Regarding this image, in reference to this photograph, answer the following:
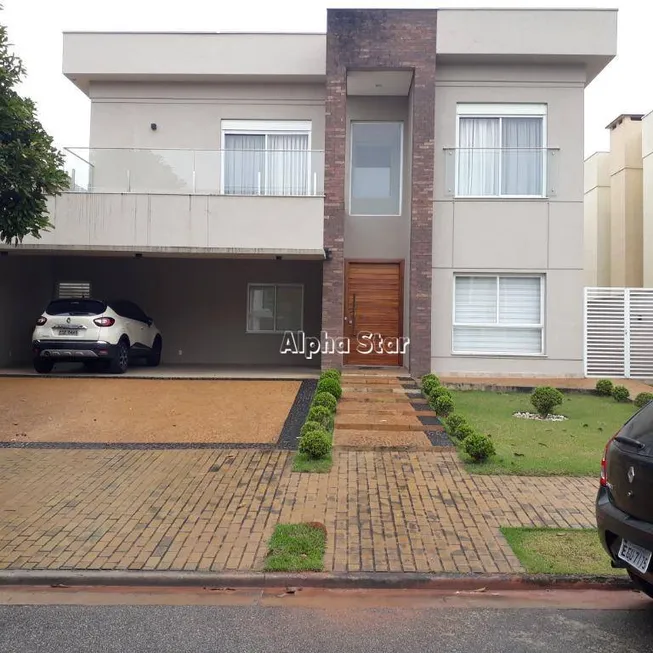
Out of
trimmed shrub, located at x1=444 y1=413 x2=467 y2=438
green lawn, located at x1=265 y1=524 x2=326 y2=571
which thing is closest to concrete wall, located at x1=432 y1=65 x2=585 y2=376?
trimmed shrub, located at x1=444 y1=413 x2=467 y2=438

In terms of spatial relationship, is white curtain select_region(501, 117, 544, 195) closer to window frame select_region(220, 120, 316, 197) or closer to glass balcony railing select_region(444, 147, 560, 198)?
glass balcony railing select_region(444, 147, 560, 198)

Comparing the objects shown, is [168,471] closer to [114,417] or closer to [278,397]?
[114,417]

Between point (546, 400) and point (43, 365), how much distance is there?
9.83 metres

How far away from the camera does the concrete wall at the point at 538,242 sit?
13.1 m

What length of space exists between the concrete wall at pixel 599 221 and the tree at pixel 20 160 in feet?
61.8

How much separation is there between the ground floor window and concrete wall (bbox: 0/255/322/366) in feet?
13.2

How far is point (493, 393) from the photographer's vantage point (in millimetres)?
11812

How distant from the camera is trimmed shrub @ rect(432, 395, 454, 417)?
9113 mm

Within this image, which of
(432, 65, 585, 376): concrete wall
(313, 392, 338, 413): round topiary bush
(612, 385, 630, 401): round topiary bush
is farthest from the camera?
(432, 65, 585, 376): concrete wall

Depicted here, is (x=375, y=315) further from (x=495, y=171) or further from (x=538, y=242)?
(x=495, y=171)

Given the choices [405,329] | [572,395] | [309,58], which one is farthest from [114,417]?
[309,58]

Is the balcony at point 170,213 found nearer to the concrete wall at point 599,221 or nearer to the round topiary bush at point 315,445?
the round topiary bush at point 315,445

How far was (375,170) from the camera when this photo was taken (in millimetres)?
14484

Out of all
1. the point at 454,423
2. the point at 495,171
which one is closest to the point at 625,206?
the point at 495,171
